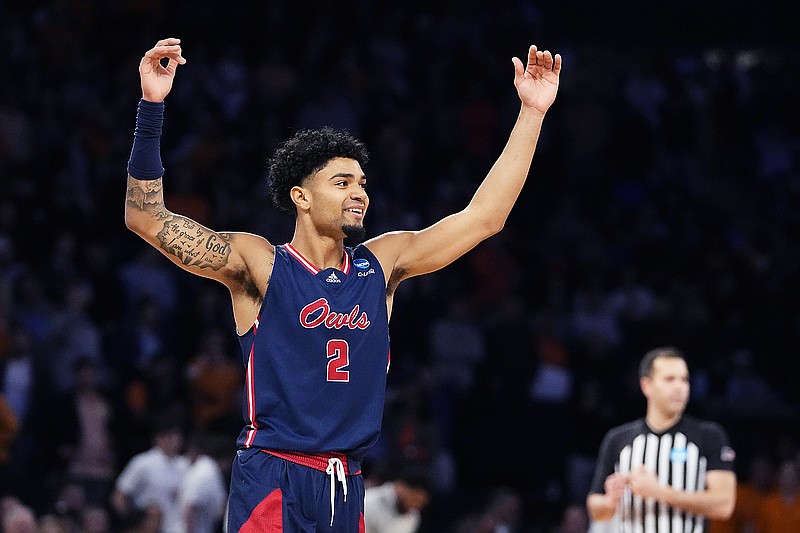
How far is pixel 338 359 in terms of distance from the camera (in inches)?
186

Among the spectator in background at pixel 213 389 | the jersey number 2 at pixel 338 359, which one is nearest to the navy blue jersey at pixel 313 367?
the jersey number 2 at pixel 338 359

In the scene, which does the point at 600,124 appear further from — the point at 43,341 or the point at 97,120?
the point at 43,341

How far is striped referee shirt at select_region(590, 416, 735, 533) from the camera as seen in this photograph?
6.95 metres

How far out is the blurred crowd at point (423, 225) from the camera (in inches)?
419

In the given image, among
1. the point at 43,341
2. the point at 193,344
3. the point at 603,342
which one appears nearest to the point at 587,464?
the point at 603,342

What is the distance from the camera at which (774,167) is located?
1622cm

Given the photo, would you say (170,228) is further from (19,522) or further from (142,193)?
(19,522)

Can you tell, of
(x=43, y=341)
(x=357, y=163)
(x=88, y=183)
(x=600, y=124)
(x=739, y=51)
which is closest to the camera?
(x=357, y=163)

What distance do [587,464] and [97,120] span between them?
5584 mm

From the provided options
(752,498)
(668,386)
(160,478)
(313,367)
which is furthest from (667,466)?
(752,498)

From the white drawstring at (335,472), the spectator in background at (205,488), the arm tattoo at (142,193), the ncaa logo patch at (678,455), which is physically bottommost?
the spectator in background at (205,488)

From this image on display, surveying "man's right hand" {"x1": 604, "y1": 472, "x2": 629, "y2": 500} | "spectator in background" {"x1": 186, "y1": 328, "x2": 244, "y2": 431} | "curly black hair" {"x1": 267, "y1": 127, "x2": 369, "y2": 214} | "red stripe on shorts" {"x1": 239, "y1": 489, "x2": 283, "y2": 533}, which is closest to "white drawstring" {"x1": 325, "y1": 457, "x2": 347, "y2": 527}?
"red stripe on shorts" {"x1": 239, "y1": 489, "x2": 283, "y2": 533}

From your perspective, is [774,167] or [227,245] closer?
[227,245]

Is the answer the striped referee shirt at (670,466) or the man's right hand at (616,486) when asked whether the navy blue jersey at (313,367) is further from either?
the striped referee shirt at (670,466)
